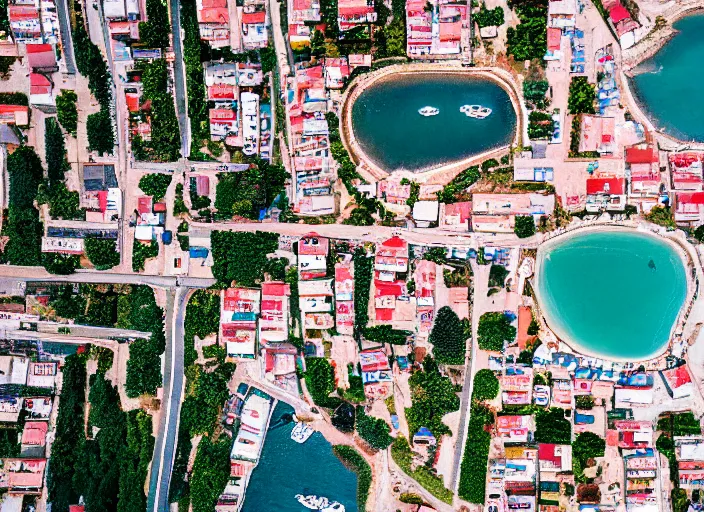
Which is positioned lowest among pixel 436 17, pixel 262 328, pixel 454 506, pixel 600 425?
pixel 454 506

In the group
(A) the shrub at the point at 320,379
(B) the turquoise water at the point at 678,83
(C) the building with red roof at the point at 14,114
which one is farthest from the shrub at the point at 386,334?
(C) the building with red roof at the point at 14,114

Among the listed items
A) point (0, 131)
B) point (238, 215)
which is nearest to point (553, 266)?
point (238, 215)

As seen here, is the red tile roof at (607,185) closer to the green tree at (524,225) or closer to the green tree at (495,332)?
the green tree at (524,225)

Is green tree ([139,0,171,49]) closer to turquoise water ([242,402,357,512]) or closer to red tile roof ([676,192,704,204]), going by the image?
turquoise water ([242,402,357,512])

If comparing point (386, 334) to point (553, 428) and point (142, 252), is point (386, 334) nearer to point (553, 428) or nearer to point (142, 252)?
point (553, 428)

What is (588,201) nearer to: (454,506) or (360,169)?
(360,169)

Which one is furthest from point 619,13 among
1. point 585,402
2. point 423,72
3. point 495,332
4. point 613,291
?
point 585,402

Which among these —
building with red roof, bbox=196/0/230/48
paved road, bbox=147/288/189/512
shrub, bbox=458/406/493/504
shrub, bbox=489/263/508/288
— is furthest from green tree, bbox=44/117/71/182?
shrub, bbox=458/406/493/504
